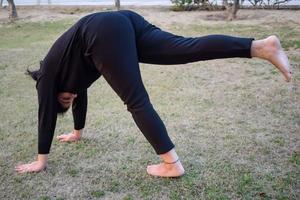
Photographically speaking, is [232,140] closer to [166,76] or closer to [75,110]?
[75,110]

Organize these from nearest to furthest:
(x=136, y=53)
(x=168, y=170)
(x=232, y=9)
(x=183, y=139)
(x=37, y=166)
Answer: (x=136, y=53)
(x=168, y=170)
(x=37, y=166)
(x=183, y=139)
(x=232, y=9)

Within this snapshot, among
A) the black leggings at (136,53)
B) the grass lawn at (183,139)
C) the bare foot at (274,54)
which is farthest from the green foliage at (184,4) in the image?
the bare foot at (274,54)

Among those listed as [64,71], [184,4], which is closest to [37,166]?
[64,71]

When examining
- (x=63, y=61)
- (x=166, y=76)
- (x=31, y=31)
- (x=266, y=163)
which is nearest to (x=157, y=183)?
(x=266, y=163)

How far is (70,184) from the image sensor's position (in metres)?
2.63

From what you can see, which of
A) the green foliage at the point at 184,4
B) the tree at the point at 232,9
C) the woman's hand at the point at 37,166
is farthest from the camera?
the green foliage at the point at 184,4

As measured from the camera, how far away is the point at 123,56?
240cm

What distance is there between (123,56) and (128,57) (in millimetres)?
32

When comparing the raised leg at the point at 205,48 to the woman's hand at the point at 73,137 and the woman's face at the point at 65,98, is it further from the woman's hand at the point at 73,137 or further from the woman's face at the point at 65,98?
the woman's hand at the point at 73,137

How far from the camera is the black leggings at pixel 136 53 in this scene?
2.34 metres

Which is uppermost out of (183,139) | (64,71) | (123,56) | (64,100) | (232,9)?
(123,56)

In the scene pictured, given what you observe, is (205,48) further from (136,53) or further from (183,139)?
(183,139)

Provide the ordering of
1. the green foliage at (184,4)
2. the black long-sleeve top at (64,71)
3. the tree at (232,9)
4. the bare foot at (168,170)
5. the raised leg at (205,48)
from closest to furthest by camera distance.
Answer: the raised leg at (205,48), the black long-sleeve top at (64,71), the bare foot at (168,170), the tree at (232,9), the green foliage at (184,4)

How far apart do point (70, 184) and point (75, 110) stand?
63 centimetres
